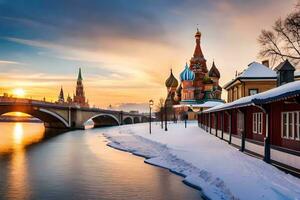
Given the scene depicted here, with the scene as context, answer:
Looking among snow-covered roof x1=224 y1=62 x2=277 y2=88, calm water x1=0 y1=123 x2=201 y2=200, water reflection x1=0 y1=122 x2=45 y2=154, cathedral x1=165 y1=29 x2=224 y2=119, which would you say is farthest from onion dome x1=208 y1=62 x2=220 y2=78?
calm water x1=0 y1=123 x2=201 y2=200

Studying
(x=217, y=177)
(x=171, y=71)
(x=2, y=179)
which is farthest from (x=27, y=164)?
(x=171, y=71)

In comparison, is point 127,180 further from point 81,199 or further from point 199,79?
point 199,79

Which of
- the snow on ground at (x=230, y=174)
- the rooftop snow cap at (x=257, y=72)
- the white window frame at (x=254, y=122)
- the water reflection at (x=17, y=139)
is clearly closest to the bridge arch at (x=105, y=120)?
the water reflection at (x=17, y=139)

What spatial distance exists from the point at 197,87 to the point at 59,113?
179ft

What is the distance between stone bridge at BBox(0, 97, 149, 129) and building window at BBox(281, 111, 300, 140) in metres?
49.5

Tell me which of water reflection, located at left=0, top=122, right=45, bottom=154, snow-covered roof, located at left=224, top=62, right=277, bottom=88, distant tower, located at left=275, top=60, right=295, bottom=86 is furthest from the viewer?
snow-covered roof, located at left=224, top=62, right=277, bottom=88

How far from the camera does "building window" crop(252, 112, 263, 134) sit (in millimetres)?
22925

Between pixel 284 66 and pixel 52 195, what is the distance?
20.2 meters

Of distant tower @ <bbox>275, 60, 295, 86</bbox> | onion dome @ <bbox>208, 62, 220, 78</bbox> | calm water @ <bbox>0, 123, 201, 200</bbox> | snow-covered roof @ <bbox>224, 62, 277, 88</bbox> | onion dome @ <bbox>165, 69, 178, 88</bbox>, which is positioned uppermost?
onion dome @ <bbox>208, 62, 220, 78</bbox>

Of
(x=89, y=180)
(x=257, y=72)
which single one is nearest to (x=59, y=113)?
(x=257, y=72)

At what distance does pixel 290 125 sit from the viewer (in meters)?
17.6

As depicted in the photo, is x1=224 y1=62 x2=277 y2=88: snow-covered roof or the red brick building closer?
the red brick building

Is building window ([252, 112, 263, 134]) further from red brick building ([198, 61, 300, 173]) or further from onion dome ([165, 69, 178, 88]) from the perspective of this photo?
onion dome ([165, 69, 178, 88])

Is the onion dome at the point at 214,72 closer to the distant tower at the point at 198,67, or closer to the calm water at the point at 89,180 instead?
the distant tower at the point at 198,67
